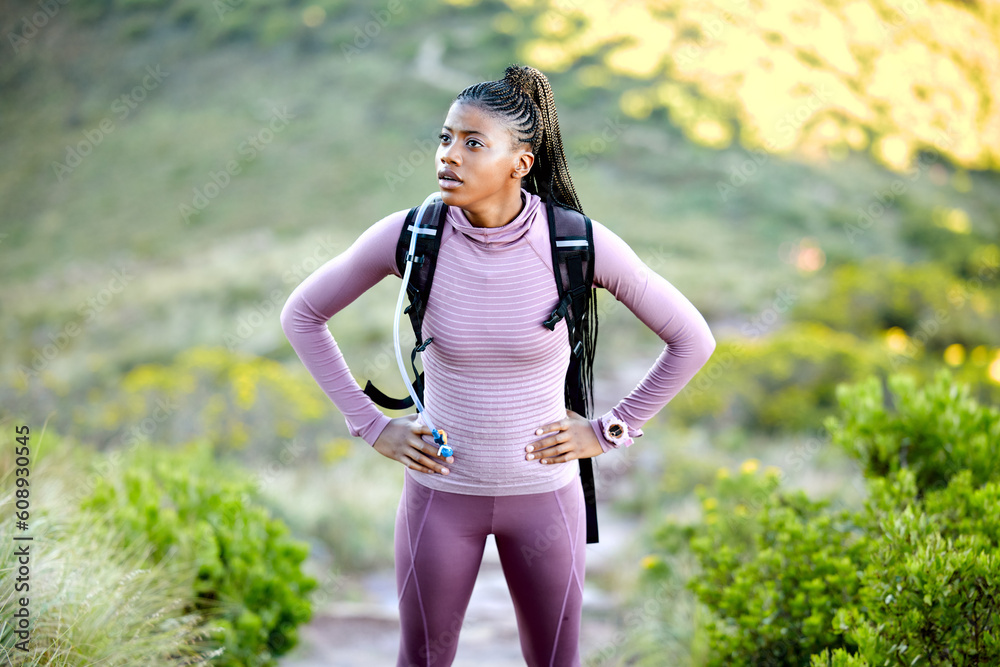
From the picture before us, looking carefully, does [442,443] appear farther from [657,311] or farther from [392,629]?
[392,629]

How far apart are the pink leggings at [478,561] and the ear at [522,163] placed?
0.80 meters

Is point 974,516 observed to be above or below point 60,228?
above

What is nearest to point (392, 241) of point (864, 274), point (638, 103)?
point (864, 274)

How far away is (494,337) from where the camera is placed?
70.5 inches

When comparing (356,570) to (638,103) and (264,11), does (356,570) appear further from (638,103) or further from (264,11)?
(264,11)

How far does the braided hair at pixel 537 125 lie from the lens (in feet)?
5.81

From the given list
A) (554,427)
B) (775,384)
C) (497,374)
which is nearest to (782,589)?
(554,427)

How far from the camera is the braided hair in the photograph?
1771mm

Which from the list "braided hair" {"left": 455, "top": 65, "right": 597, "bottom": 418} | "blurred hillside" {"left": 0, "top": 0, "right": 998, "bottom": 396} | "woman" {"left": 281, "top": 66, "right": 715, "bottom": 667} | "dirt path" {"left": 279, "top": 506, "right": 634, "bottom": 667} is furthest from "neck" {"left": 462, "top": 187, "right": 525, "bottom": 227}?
"blurred hillside" {"left": 0, "top": 0, "right": 998, "bottom": 396}

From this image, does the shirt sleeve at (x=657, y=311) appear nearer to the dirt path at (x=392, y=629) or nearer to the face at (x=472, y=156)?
the face at (x=472, y=156)

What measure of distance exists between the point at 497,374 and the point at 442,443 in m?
0.22

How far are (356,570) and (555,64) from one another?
92.8 ft

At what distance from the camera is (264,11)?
1280 inches

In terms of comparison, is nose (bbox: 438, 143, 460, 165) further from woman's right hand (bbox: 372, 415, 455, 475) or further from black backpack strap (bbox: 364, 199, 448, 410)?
woman's right hand (bbox: 372, 415, 455, 475)
